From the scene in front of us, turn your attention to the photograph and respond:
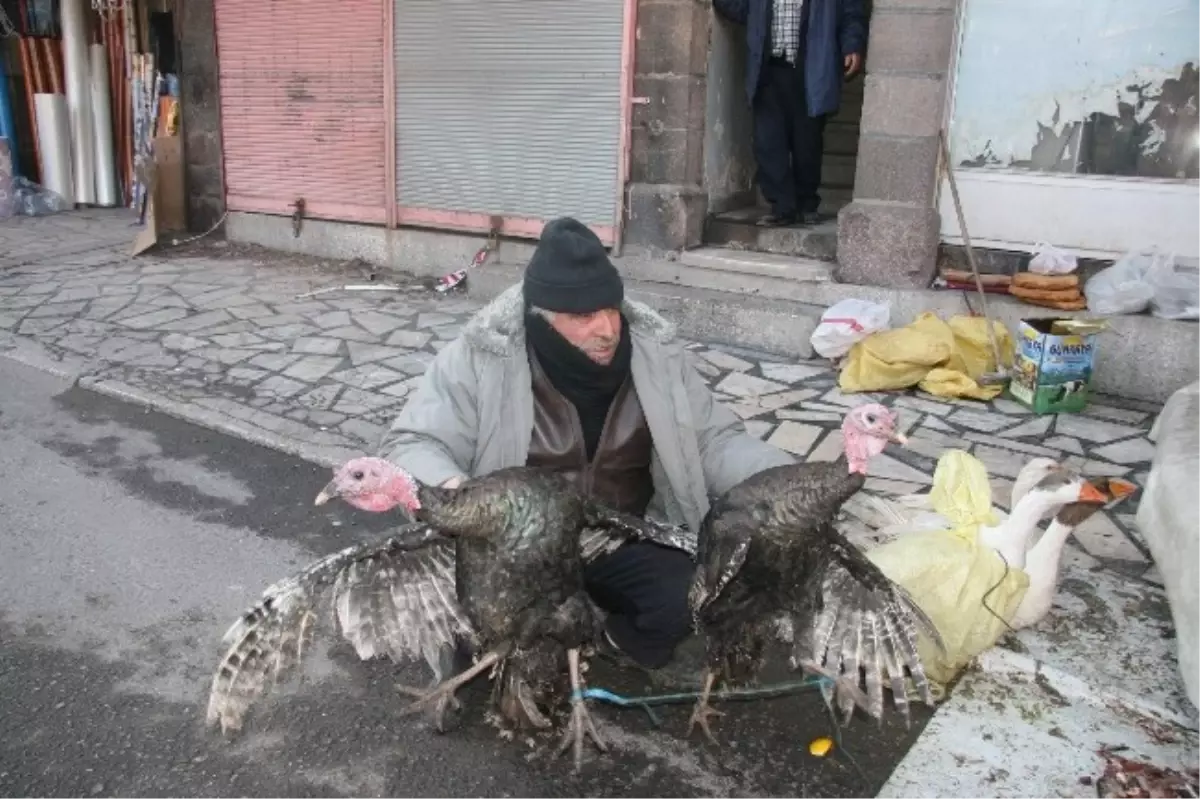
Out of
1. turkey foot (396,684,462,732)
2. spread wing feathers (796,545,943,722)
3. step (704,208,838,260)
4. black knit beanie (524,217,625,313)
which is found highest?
black knit beanie (524,217,625,313)

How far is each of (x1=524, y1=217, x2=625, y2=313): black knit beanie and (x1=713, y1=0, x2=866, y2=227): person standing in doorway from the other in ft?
17.5

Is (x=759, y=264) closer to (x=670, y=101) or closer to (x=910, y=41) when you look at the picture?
(x=670, y=101)

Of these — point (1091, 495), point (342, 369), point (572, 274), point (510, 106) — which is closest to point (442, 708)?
point (572, 274)

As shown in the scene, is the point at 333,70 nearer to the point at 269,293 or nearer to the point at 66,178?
the point at 269,293

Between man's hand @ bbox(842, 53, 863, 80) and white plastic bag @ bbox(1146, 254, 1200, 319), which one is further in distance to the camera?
man's hand @ bbox(842, 53, 863, 80)

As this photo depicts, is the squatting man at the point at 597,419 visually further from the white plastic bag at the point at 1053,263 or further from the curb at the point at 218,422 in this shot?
the white plastic bag at the point at 1053,263

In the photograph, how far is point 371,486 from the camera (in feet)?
9.16

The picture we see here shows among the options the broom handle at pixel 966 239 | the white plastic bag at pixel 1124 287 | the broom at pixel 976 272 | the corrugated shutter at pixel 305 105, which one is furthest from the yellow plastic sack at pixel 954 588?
the corrugated shutter at pixel 305 105

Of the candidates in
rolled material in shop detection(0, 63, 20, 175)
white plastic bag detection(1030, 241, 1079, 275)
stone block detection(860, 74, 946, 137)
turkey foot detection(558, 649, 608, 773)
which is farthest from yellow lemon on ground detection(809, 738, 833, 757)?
rolled material in shop detection(0, 63, 20, 175)

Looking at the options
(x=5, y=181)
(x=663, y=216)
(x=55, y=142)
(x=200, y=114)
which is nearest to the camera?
(x=663, y=216)

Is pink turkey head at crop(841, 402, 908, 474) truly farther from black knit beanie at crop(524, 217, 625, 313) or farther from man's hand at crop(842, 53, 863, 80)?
man's hand at crop(842, 53, 863, 80)

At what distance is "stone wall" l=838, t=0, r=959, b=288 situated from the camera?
7.20m

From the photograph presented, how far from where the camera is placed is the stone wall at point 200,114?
11.2 metres

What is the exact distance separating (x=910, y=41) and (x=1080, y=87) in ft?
4.31
